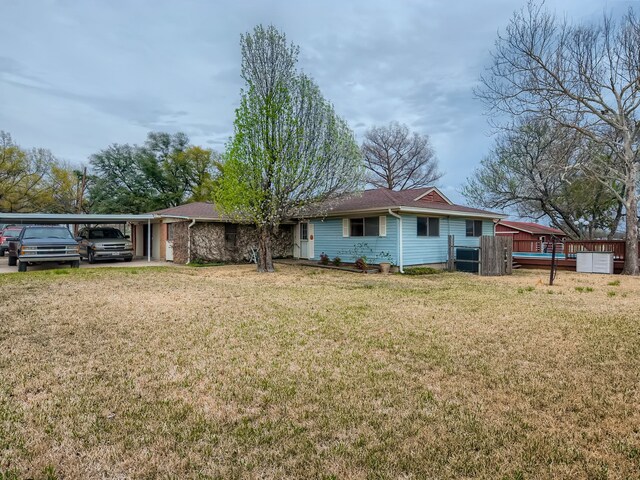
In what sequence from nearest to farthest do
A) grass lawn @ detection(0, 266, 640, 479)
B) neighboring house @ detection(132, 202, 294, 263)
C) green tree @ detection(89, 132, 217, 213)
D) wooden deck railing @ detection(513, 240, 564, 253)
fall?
grass lawn @ detection(0, 266, 640, 479) → neighboring house @ detection(132, 202, 294, 263) → wooden deck railing @ detection(513, 240, 564, 253) → green tree @ detection(89, 132, 217, 213)

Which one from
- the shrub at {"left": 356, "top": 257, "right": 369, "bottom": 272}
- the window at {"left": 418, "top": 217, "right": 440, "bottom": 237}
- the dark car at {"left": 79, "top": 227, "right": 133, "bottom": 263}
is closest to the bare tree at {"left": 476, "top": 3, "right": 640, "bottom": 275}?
the window at {"left": 418, "top": 217, "right": 440, "bottom": 237}

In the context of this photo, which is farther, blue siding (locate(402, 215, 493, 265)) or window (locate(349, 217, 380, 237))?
window (locate(349, 217, 380, 237))

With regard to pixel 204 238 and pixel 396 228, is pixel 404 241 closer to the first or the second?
pixel 396 228

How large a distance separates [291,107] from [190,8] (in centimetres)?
417

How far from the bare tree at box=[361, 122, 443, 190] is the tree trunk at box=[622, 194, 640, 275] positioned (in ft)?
70.4

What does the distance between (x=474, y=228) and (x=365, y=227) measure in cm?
555

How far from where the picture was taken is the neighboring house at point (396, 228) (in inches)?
544

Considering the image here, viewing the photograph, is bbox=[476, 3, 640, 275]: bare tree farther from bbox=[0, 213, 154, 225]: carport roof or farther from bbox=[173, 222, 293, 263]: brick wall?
bbox=[0, 213, 154, 225]: carport roof

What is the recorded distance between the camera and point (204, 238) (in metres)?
17.3

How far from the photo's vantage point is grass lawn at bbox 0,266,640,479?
7.97 ft

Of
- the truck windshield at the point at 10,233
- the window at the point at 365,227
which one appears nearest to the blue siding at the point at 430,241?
the window at the point at 365,227

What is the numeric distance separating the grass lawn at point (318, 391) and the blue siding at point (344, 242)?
21.7 ft

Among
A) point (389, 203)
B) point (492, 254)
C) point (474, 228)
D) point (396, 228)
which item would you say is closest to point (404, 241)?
point (396, 228)

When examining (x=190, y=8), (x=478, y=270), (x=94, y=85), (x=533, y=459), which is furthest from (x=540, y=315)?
(x=94, y=85)
